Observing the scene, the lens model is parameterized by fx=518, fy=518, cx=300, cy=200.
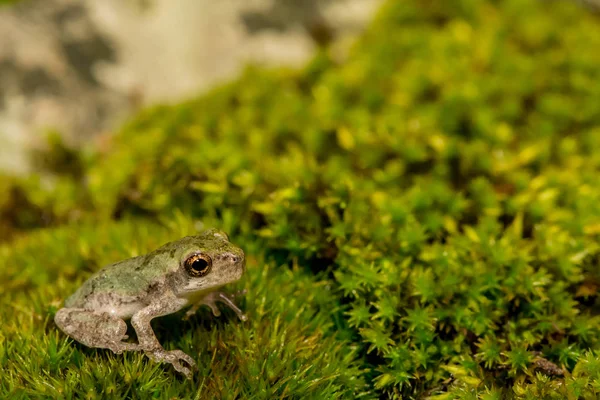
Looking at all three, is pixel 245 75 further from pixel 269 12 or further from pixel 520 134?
pixel 520 134

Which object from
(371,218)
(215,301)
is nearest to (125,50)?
(371,218)

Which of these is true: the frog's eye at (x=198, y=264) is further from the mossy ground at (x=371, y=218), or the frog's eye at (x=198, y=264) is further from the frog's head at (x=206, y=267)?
the mossy ground at (x=371, y=218)

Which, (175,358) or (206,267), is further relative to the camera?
(206,267)

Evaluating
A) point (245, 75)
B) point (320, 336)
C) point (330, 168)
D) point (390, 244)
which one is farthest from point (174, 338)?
point (245, 75)

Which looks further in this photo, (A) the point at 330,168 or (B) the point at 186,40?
(B) the point at 186,40

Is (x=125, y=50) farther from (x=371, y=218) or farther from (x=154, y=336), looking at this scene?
(x=154, y=336)

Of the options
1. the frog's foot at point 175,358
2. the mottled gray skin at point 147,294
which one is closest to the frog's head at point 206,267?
the mottled gray skin at point 147,294
